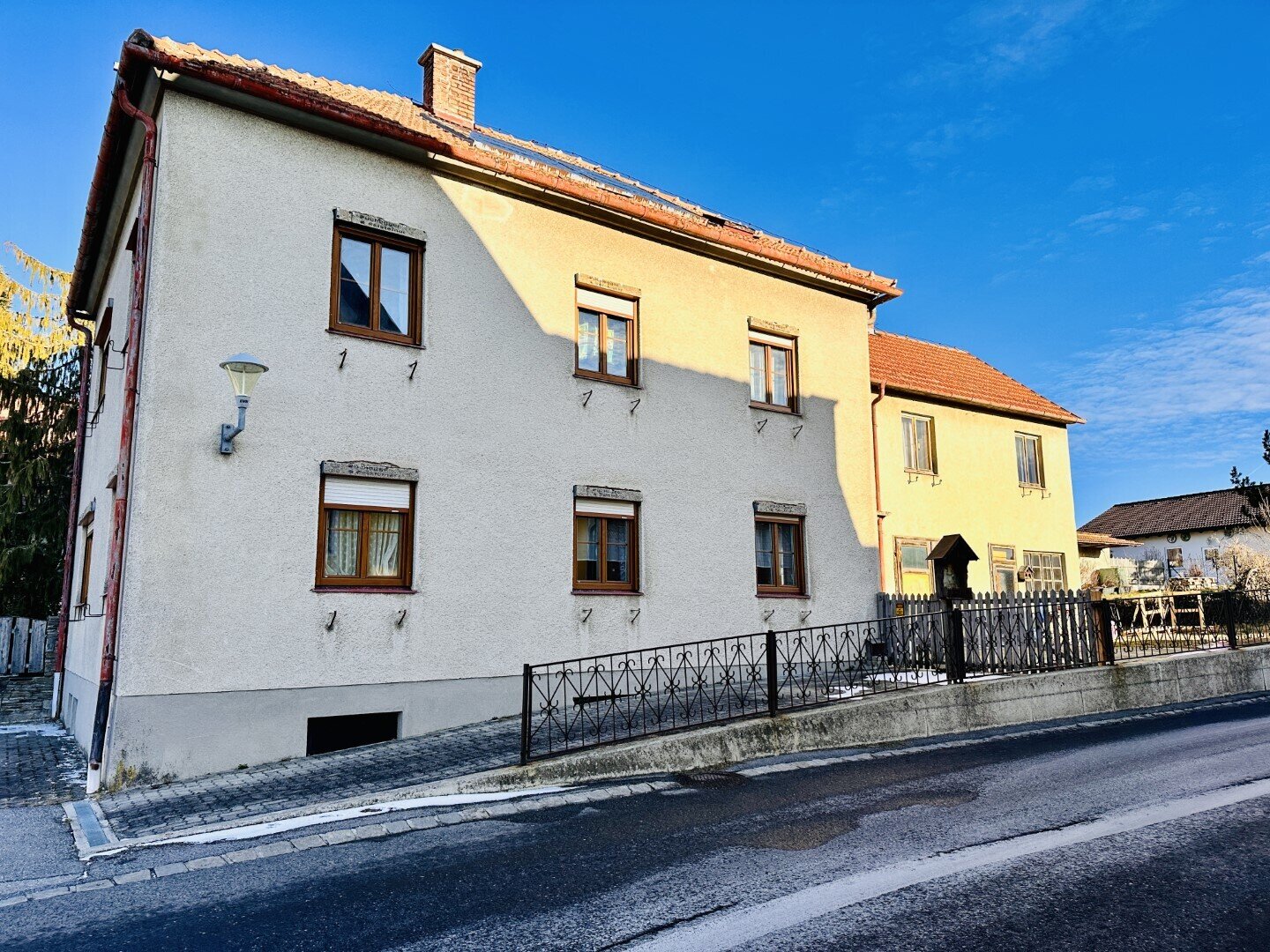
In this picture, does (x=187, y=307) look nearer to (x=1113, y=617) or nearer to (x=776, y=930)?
(x=776, y=930)

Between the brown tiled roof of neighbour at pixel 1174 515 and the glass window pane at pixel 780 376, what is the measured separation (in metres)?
39.6

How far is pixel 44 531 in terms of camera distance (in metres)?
17.5

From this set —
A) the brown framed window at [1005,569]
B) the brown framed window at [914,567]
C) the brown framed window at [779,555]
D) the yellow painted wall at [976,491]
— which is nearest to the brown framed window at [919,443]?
the yellow painted wall at [976,491]

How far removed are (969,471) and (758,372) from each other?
29.9 feet

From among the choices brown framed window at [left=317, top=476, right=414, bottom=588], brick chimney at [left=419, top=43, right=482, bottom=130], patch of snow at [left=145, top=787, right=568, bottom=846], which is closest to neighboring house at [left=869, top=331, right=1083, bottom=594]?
brick chimney at [left=419, top=43, right=482, bottom=130]

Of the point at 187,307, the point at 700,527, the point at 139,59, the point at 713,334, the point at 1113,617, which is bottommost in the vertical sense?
the point at 1113,617

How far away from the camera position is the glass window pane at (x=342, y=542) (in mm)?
10727

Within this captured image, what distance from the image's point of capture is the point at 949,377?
23.1m

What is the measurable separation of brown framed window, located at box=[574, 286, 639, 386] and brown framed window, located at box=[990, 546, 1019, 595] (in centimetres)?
1271

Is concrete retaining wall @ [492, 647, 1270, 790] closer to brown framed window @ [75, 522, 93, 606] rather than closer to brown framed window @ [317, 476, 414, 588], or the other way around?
brown framed window @ [317, 476, 414, 588]

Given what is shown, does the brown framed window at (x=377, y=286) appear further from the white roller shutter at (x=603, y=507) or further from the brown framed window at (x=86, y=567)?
the brown framed window at (x=86, y=567)

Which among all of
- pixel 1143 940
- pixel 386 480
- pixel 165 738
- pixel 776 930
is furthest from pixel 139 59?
pixel 1143 940

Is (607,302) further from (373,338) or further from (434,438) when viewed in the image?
(373,338)

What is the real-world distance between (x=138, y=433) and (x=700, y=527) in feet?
25.6
